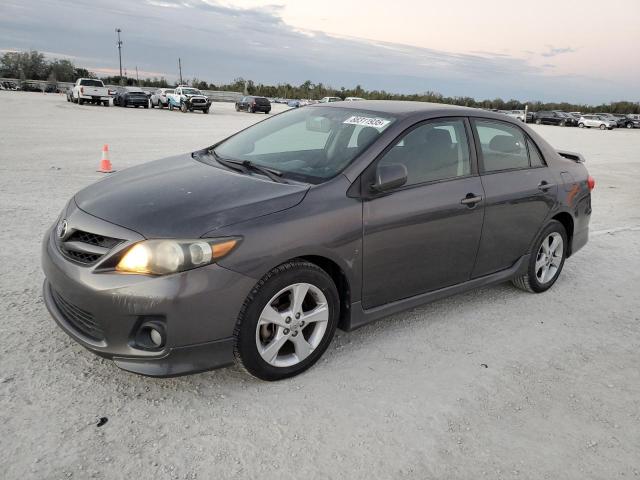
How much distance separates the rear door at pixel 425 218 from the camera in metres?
3.54

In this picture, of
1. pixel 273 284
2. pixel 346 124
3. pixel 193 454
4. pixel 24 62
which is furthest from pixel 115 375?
pixel 24 62

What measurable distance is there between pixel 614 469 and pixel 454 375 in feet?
3.33

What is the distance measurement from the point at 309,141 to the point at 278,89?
8009cm

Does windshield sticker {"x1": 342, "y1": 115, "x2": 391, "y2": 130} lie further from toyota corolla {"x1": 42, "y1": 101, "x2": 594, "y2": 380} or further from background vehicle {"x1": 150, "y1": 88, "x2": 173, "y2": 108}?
background vehicle {"x1": 150, "y1": 88, "x2": 173, "y2": 108}

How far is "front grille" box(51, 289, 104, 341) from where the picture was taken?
294cm

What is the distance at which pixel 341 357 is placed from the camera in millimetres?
3609

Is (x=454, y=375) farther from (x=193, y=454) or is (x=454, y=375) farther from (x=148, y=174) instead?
(x=148, y=174)

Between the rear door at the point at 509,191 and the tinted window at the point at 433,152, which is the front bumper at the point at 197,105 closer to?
the rear door at the point at 509,191

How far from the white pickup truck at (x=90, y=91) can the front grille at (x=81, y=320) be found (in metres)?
38.8

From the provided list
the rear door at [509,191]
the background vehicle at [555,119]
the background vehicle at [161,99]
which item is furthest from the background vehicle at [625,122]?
the rear door at [509,191]

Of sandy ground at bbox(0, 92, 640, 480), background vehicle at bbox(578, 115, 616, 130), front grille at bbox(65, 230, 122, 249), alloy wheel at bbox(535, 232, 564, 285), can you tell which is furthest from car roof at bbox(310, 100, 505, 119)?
background vehicle at bbox(578, 115, 616, 130)

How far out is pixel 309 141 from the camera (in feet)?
13.8

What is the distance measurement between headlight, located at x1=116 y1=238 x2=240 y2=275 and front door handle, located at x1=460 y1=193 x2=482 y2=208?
76.6 inches

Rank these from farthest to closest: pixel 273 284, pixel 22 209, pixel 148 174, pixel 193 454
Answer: pixel 22 209, pixel 148 174, pixel 273 284, pixel 193 454
